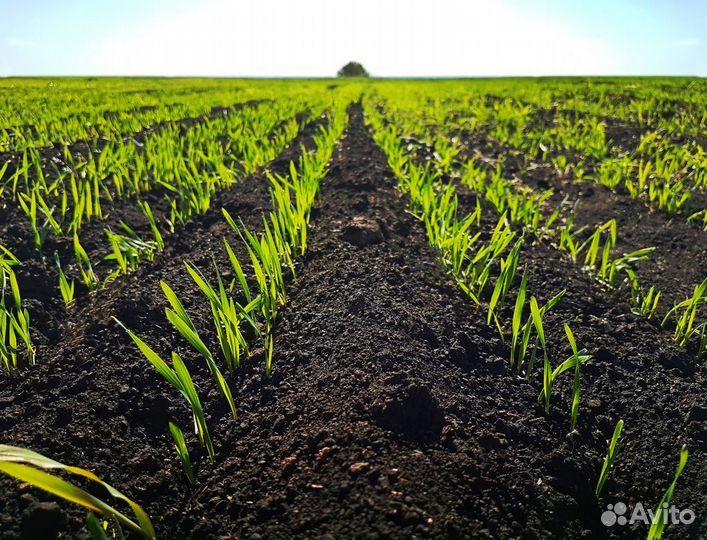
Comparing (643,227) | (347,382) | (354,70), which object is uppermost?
(354,70)

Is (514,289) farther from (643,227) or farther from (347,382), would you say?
(643,227)

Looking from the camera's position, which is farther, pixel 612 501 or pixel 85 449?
pixel 85 449

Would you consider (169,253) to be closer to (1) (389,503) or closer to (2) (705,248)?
(1) (389,503)

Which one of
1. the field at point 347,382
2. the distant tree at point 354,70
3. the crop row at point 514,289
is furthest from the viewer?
the distant tree at point 354,70

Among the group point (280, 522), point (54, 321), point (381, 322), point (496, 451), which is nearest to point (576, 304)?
point (381, 322)

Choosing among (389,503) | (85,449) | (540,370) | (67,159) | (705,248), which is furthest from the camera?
(67,159)

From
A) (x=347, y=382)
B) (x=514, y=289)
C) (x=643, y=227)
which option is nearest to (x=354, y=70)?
(x=643, y=227)

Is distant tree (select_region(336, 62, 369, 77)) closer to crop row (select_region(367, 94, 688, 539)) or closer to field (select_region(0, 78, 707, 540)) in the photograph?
crop row (select_region(367, 94, 688, 539))

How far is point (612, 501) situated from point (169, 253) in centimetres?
232

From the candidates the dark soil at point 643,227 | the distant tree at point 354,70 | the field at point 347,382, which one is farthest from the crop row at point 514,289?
the distant tree at point 354,70

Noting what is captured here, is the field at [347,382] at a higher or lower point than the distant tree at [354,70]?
lower

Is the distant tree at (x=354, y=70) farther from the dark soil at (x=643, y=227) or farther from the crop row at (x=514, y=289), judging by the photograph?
the crop row at (x=514, y=289)

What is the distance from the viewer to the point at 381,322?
1843 mm

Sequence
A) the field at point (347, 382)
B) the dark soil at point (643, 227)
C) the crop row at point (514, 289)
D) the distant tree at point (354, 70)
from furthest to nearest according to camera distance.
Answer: the distant tree at point (354, 70)
the dark soil at point (643, 227)
the crop row at point (514, 289)
the field at point (347, 382)
